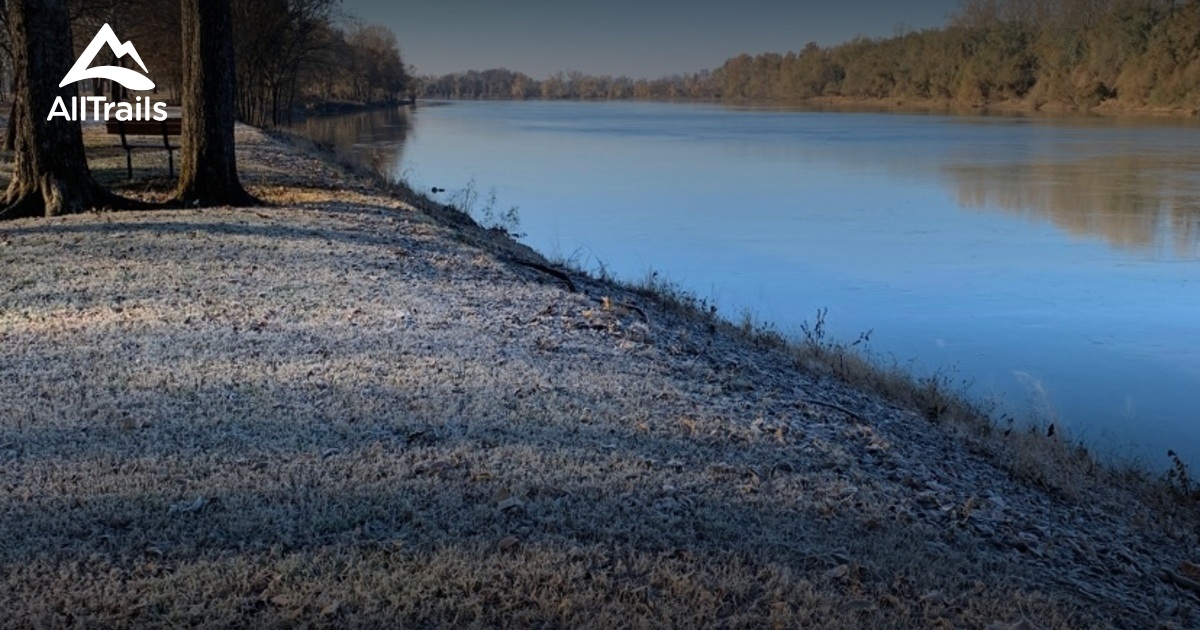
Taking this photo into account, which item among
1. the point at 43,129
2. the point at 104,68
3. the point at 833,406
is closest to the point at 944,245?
the point at 833,406

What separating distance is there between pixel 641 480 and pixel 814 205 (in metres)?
16.3

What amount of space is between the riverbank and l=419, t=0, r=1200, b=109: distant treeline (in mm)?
63192

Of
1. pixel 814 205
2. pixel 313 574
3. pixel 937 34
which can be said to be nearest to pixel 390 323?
pixel 313 574

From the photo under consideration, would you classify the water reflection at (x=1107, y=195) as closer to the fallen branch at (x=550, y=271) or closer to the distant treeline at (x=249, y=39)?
the fallen branch at (x=550, y=271)

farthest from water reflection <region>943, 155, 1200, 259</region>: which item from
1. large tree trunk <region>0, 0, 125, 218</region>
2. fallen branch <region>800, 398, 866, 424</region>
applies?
large tree trunk <region>0, 0, 125, 218</region>

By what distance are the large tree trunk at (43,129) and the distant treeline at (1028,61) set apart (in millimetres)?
62888

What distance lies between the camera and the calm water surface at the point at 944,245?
9.32m

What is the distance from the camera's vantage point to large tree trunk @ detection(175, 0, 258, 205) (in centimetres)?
1140

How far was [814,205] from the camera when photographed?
19906mm

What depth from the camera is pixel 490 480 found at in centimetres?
426

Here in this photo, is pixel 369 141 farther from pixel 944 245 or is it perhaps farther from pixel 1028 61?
pixel 1028 61

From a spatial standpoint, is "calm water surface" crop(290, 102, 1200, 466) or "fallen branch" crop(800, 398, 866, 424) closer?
"fallen branch" crop(800, 398, 866, 424)

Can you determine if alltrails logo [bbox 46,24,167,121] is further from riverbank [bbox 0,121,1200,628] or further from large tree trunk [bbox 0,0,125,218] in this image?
riverbank [bbox 0,121,1200,628]

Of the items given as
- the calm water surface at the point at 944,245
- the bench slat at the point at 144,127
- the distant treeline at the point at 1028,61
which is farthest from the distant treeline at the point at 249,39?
the distant treeline at the point at 1028,61
